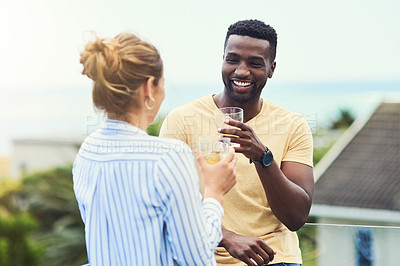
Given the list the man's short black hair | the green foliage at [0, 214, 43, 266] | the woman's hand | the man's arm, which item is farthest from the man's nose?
the green foliage at [0, 214, 43, 266]

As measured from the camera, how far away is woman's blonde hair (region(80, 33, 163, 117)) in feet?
5.61

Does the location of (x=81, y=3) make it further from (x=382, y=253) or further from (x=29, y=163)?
(x=382, y=253)

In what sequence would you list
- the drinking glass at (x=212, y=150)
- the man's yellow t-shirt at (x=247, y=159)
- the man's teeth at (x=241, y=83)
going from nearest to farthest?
the drinking glass at (x=212, y=150) < the man's yellow t-shirt at (x=247, y=159) < the man's teeth at (x=241, y=83)

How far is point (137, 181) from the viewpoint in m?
1.67

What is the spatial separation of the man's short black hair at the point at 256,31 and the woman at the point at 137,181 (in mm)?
1111

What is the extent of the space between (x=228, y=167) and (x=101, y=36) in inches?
24.0

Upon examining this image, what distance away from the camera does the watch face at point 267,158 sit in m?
2.27

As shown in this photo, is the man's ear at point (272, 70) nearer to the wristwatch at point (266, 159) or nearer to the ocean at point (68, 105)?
the wristwatch at point (266, 159)

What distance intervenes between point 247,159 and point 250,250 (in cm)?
50

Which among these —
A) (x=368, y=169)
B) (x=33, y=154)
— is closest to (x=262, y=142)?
(x=368, y=169)

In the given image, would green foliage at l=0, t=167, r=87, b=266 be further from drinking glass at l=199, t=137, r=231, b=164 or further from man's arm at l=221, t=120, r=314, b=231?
drinking glass at l=199, t=137, r=231, b=164

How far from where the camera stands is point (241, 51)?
2.76m

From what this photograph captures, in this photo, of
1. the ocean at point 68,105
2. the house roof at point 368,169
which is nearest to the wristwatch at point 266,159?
the house roof at point 368,169

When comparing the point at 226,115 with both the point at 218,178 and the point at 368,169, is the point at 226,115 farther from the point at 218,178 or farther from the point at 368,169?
the point at 368,169
